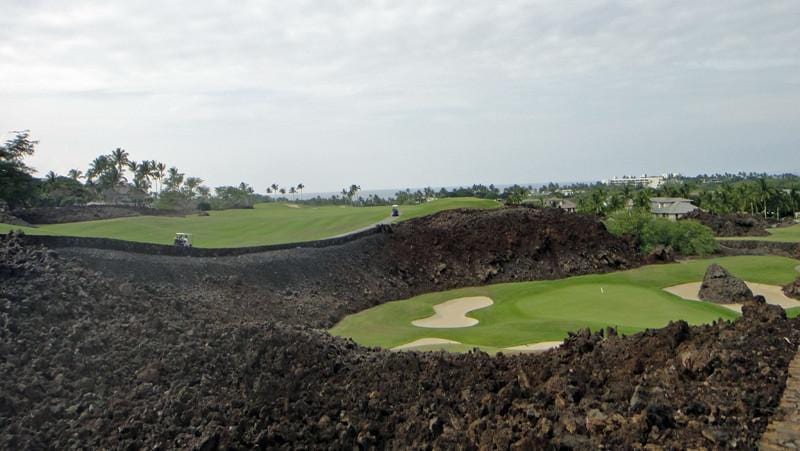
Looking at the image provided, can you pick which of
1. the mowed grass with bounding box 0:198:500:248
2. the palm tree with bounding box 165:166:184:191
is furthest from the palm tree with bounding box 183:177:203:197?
the mowed grass with bounding box 0:198:500:248

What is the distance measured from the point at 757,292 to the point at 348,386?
24528mm

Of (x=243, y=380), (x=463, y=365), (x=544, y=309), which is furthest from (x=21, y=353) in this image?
(x=544, y=309)

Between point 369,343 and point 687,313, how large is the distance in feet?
39.3

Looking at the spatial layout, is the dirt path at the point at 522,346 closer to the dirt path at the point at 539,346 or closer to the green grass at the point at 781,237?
the dirt path at the point at 539,346

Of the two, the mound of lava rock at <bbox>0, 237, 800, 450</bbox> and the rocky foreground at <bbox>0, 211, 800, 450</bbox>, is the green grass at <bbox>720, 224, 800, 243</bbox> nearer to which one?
the mound of lava rock at <bbox>0, 237, 800, 450</bbox>

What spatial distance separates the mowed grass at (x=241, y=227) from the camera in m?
36.2

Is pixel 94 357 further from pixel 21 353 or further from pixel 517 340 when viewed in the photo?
pixel 517 340

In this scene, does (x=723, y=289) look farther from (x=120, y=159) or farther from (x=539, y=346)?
(x=120, y=159)

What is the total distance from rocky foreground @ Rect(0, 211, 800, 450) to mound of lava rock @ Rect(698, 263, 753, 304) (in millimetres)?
12743

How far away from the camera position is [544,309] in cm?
2412

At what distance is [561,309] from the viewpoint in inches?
931

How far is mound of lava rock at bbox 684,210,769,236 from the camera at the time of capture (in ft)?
193

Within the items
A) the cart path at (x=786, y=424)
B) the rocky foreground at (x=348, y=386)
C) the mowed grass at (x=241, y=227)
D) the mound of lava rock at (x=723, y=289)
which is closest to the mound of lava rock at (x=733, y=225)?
the mowed grass at (x=241, y=227)

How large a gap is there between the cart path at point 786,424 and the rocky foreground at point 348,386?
16cm
